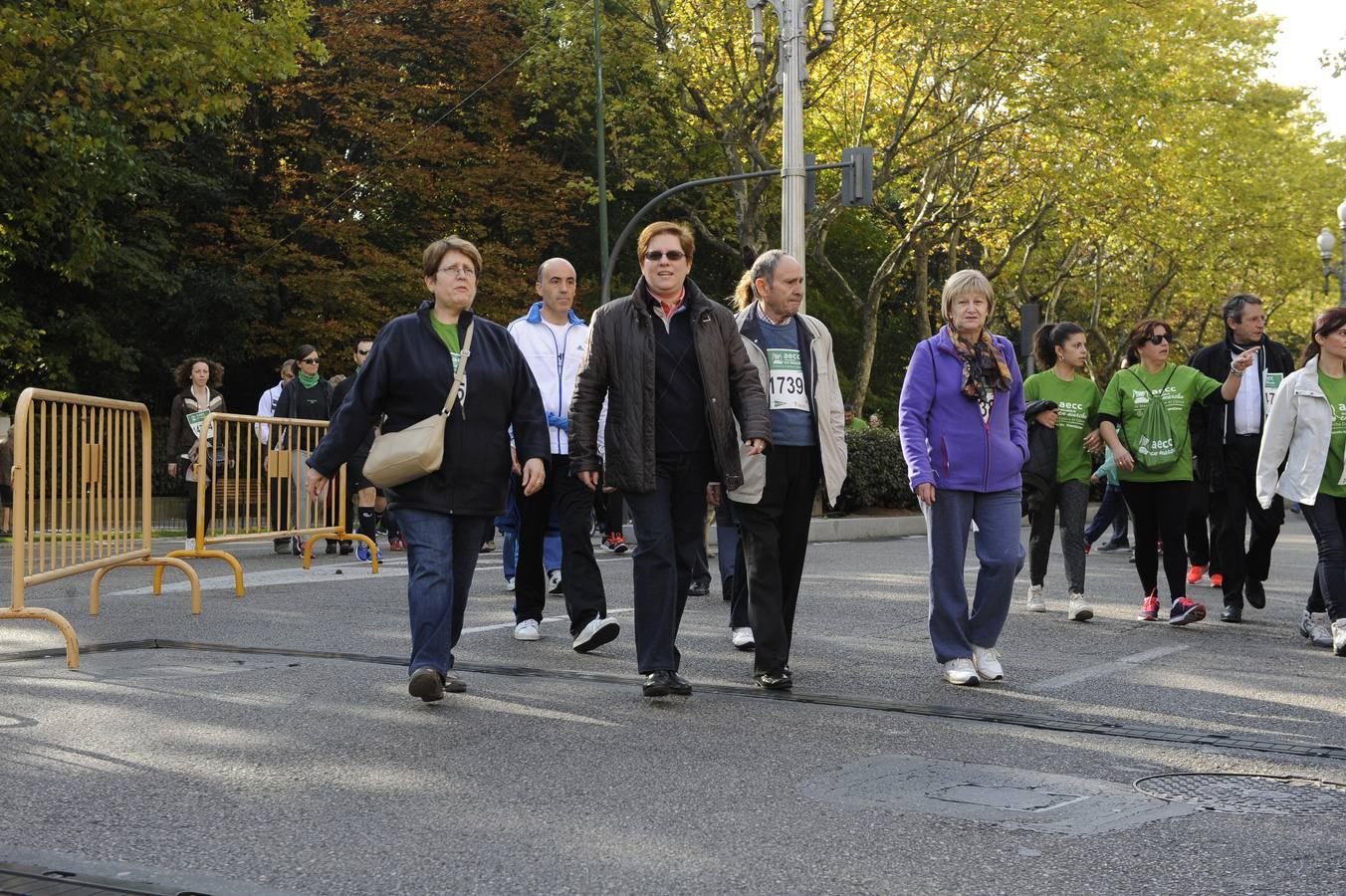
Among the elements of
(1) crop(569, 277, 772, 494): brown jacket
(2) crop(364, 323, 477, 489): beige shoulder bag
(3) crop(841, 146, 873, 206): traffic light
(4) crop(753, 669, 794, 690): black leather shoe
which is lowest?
(4) crop(753, 669, 794, 690): black leather shoe

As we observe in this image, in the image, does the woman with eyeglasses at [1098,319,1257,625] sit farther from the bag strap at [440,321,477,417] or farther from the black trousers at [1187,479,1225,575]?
the bag strap at [440,321,477,417]

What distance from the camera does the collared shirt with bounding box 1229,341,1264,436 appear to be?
959 cm

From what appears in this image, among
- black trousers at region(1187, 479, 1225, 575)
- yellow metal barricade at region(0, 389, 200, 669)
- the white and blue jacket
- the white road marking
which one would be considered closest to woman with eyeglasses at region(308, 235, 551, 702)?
yellow metal barricade at region(0, 389, 200, 669)

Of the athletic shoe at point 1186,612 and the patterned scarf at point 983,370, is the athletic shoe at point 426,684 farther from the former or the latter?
the athletic shoe at point 1186,612

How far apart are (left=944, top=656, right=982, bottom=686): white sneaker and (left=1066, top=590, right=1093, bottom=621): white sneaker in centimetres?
284

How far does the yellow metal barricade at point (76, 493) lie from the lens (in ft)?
23.4

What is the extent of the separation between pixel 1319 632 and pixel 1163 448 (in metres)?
1.33

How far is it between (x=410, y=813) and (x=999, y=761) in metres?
1.91

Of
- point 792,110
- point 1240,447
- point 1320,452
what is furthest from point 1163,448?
point 792,110

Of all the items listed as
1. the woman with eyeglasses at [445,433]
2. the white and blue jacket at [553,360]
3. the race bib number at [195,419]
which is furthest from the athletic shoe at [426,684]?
the race bib number at [195,419]

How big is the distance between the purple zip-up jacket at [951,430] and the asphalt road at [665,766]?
0.90 metres

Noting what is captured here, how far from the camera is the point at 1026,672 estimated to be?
7402mm

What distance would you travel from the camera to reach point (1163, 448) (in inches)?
364

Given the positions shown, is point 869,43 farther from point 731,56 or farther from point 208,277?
point 208,277
